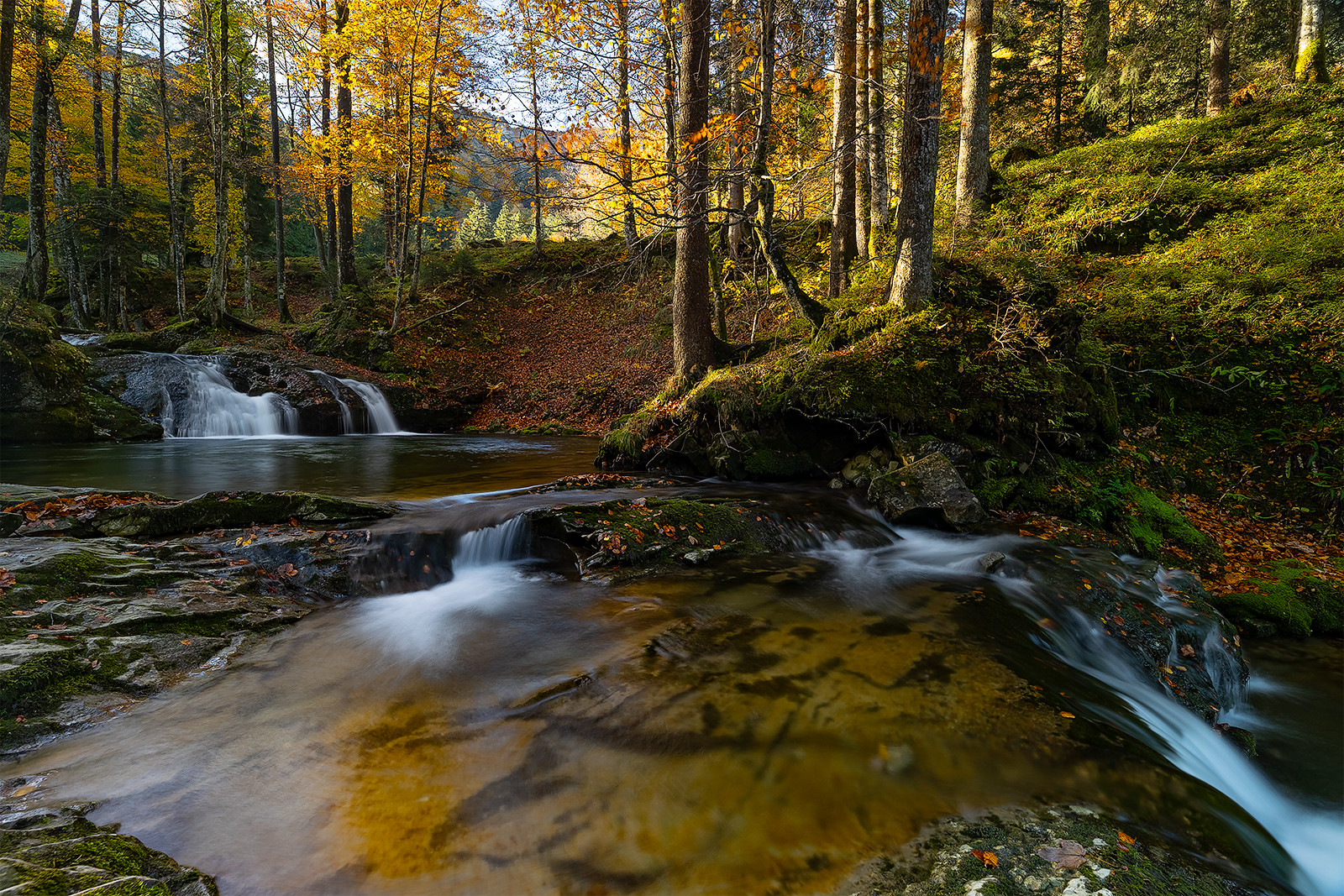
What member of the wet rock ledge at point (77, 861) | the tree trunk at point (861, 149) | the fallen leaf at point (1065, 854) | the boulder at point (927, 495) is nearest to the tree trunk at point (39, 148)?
the tree trunk at point (861, 149)

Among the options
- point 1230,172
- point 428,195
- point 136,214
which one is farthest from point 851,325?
point 136,214

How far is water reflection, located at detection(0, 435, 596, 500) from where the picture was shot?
24.5 ft

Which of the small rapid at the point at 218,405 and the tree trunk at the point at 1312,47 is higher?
the tree trunk at the point at 1312,47

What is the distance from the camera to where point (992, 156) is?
1639 cm

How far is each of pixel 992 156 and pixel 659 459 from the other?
15.1 metres

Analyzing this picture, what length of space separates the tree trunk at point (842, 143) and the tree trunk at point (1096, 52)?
471 inches

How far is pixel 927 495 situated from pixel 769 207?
176 inches

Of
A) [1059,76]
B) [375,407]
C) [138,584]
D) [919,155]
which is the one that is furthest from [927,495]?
[1059,76]

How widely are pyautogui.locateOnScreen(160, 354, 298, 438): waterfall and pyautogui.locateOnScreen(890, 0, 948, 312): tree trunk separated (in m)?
13.0

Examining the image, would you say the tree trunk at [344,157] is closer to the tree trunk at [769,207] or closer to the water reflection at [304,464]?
the water reflection at [304,464]

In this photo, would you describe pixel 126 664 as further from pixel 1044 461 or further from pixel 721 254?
pixel 721 254

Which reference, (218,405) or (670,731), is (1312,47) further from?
(218,405)

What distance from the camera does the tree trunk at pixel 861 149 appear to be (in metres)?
9.94

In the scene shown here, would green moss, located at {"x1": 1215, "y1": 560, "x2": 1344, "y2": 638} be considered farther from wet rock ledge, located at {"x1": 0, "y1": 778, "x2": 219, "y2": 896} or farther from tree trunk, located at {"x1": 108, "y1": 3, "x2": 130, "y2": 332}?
tree trunk, located at {"x1": 108, "y1": 3, "x2": 130, "y2": 332}
